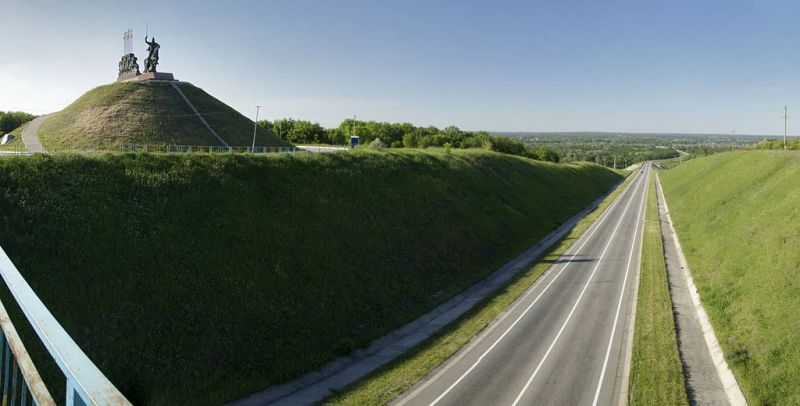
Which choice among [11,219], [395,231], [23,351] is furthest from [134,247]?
[23,351]

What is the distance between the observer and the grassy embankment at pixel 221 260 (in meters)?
21.5

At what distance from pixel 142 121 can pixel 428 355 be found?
53.1 meters

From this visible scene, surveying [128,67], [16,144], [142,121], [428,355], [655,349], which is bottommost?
[428,355]

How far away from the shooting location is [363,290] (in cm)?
3244

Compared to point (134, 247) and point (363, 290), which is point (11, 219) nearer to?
point (134, 247)

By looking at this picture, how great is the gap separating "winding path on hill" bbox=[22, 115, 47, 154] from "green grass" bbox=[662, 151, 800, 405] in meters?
64.8

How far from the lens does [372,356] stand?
2594 cm

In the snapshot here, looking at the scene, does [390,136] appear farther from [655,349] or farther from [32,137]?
[655,349]

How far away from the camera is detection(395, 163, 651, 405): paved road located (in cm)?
2095

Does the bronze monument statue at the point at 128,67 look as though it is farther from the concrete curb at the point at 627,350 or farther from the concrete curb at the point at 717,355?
the concrete curb at the point at 717,355

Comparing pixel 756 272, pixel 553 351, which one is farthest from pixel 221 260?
pixel 756 272

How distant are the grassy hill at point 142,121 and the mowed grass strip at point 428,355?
44.3m

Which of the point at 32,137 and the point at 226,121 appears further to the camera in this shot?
the point at 226,121

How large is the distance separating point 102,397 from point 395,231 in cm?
3951
